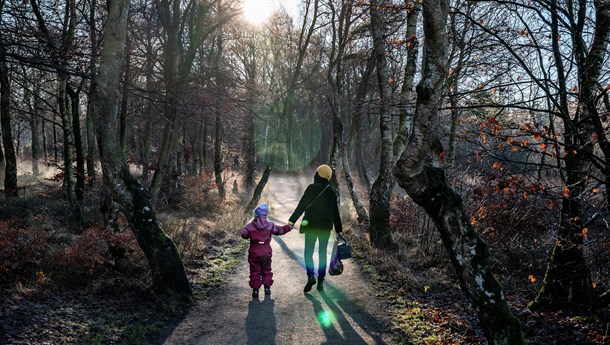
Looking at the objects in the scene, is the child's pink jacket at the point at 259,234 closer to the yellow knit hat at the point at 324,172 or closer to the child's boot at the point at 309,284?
the child's boot at the point at 309,284

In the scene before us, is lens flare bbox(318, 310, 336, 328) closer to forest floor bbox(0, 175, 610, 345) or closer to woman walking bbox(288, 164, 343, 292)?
forest floor bbox(0, 175, 610, 345)

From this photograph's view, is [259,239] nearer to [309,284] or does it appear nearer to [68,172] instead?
[309,284]

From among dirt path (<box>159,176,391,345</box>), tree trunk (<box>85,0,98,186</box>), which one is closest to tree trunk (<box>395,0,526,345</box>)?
dirt path (<box>159,176,391,345</box>)

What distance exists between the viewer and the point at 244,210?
55.0 feet

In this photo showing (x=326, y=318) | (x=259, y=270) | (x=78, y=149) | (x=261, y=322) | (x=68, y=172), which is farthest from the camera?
(x=78, y=149)

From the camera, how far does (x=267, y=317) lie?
5.94 metres

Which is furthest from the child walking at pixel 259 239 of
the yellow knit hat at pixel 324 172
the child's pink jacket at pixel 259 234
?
the yellow knit hat at pixel 324 172

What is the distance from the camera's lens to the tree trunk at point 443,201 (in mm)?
4227

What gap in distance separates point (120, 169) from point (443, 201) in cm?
453

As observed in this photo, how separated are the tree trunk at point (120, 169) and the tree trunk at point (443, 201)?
378 cm

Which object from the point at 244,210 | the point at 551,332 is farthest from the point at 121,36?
the point at 244,210

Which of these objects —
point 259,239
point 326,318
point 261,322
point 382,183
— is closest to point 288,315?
point 261,322

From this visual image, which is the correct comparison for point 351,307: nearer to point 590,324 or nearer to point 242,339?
point 242,339

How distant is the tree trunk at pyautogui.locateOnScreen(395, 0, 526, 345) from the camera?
423 centimetres
